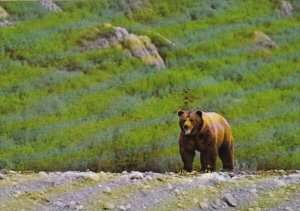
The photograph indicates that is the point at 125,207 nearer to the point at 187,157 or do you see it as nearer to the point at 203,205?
the point at 203,205

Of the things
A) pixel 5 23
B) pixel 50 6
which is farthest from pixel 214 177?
pixel 50 6

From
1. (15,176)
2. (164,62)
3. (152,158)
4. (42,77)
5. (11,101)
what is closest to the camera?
(15,176)

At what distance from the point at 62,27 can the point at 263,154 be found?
32.1 feet

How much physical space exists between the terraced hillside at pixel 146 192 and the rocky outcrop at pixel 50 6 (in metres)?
→ 15.9

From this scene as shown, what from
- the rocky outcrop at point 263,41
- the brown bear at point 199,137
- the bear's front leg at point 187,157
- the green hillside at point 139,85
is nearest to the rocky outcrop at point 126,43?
the green hillside at point 139,85

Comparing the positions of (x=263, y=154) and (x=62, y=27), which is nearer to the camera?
(x=263, y=154)

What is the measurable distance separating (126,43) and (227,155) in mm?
11043

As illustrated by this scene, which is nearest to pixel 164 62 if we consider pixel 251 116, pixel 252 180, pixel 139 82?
pixel 139 82

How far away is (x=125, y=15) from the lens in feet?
103

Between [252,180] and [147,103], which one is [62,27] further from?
[252,180]

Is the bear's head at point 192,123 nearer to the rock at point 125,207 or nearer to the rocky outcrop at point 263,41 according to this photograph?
the rock at point 125,207

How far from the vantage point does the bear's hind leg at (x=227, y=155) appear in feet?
58.2

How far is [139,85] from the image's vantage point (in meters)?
26.2

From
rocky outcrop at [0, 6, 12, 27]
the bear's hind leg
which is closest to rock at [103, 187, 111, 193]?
the bear's hind leg
